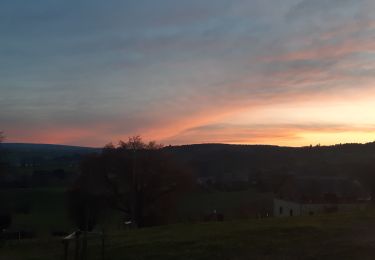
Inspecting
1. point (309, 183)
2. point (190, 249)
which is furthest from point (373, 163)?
point (190, 249)

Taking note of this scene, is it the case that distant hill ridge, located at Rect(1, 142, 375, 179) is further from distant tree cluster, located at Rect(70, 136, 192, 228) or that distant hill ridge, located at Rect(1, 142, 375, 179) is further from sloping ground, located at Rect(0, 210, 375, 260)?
sloping ground, located at Rect(0, 210, 375, 260)

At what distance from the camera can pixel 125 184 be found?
143ft

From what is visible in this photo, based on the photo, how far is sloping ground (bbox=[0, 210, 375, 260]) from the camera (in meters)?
13.8

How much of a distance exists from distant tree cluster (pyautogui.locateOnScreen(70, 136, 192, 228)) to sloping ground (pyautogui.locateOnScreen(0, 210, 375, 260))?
21500mm

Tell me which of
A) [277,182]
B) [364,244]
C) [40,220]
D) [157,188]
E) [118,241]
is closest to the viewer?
[364,244]

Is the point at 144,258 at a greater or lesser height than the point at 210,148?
lesser

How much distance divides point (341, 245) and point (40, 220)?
37.2 meters

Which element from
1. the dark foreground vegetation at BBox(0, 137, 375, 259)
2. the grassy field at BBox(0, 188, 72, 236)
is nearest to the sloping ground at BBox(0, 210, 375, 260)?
the dark foreground vegetation at BBox(0, 137, 375, 259)

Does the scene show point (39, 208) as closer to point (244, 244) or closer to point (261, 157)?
point (261, 157)

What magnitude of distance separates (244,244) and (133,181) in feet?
91.0

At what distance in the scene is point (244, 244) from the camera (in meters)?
15.5

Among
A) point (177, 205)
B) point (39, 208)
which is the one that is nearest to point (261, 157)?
point (39, 208)

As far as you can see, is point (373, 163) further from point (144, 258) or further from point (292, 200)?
point (144, 258)

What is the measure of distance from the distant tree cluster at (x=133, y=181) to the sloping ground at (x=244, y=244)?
846 inches
